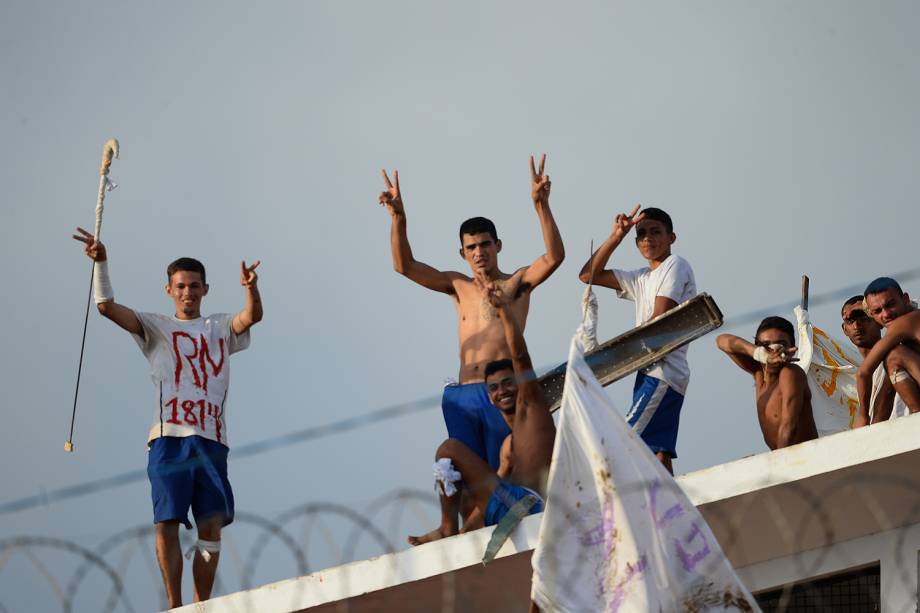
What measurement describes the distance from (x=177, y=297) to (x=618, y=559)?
358 cm

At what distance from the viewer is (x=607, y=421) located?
24.7 ft

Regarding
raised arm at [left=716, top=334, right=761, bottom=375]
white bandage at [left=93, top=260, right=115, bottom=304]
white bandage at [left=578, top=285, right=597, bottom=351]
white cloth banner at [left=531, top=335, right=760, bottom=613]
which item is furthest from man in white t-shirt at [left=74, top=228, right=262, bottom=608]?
raised arm at [left=716, top=334, right=761, bottom=375]

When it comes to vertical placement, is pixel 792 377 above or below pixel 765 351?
below

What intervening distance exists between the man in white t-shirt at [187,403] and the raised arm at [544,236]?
64.2 inches

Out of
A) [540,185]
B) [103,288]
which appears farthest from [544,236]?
[103,288]

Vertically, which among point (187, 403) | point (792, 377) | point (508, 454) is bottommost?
point (508, 454)

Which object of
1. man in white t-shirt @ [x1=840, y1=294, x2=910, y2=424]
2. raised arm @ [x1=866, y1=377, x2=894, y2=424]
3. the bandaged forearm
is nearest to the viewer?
the bandaged forearm

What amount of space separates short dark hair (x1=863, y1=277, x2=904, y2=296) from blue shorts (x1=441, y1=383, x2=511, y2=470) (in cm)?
220

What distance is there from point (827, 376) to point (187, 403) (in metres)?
4.77

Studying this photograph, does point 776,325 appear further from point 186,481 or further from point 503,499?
point 186,481

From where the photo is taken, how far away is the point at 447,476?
856cm

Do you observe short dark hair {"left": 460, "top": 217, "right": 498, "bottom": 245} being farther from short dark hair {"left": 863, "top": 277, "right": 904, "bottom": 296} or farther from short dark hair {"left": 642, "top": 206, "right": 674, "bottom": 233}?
short dark hair {"left": 863, "top": 277, "right": 904, "bottom": 296}

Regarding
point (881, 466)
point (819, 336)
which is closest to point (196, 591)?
point (881, 466)

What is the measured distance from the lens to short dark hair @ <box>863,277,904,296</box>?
29.9 feet
